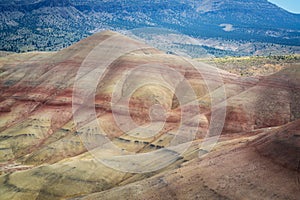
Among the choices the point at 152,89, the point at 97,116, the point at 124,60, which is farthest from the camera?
the point at 124,60

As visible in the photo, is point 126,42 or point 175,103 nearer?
point 175,103

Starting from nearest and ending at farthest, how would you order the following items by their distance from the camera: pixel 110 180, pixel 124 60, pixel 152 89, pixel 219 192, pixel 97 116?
1. pixel 219 192
2. pixel 110 180
3. pixel 97 116
4. pixel 152 89
5. pixel 124 60

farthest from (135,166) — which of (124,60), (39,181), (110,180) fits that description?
(124,60)

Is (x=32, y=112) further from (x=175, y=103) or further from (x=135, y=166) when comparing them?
(x=135, y=166)

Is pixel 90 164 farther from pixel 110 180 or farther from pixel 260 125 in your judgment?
pixel 260 125

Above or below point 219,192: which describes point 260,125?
below

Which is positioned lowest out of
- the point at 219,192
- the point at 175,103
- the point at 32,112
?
the point at 32,112

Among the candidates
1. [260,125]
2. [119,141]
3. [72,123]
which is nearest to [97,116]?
[72,123]
